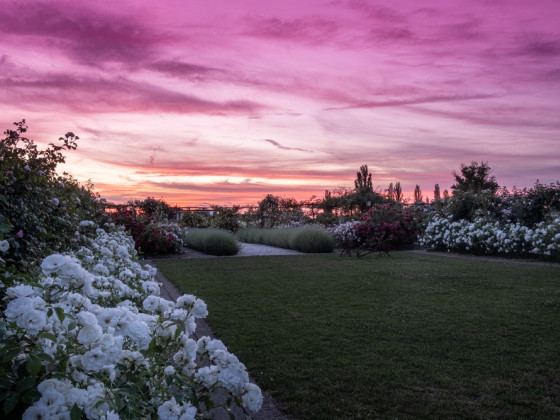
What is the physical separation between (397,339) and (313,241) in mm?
9591

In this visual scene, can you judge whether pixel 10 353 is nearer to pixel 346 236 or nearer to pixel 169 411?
pixel 169 411

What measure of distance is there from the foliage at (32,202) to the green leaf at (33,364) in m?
2.58

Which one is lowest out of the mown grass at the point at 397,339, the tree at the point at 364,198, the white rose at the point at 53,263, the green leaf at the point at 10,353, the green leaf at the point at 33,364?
the mown grass at the point at 397,339

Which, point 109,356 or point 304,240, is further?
point 304,240

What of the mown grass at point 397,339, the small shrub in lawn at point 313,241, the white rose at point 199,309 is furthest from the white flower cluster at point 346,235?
the white rose at point 199,309

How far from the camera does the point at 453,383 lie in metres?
3.37

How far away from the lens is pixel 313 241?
14.0m

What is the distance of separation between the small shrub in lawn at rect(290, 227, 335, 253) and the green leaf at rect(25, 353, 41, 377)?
505 inches

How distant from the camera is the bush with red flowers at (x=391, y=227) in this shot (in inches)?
586

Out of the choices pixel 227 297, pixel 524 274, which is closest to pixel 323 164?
pixel 524 274

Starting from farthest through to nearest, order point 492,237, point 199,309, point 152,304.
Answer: point 492,237 → point 152,304 → point 199,309

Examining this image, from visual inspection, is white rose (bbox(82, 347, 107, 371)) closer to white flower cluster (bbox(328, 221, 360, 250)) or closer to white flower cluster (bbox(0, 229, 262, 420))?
white flower cluster (bbox(0, 229, 262, 420))

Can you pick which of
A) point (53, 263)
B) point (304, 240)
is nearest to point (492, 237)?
point (304, 240)

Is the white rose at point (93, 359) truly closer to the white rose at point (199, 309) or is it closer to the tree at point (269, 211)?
the white rose at point (199, 309)
